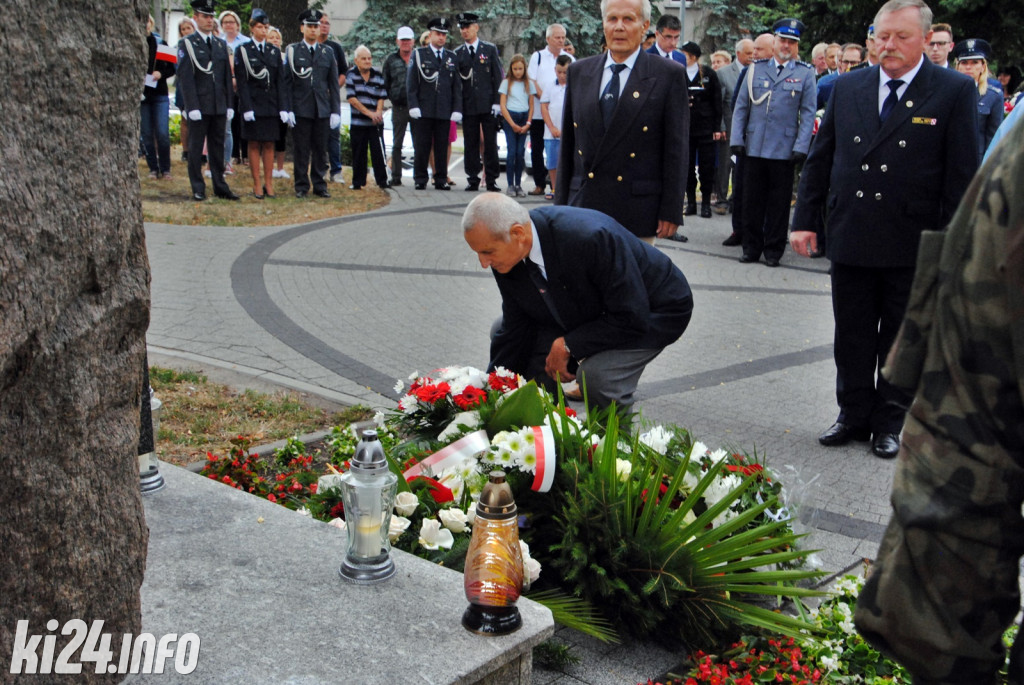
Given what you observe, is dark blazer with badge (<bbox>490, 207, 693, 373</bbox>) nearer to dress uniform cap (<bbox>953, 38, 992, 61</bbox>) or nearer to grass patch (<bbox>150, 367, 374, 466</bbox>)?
grass patch (<bbox>150, 367, 374, 466</bbox>)

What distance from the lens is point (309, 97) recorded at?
46.0ft

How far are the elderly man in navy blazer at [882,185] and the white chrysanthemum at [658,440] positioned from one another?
1630 mm

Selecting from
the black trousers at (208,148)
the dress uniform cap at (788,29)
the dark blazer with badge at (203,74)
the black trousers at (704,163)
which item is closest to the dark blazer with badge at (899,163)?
the dress uniform cap at (788,29)

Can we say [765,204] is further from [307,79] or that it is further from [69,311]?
[69,311]

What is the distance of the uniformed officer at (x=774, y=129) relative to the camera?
1024 cm

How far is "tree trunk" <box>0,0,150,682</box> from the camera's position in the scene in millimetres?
2078

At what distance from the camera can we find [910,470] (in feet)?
4.60

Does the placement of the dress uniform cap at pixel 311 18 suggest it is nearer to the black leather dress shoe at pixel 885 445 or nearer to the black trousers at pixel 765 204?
the black trousers at pixel 765 204

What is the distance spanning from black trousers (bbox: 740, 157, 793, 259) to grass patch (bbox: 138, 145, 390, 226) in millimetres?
5092

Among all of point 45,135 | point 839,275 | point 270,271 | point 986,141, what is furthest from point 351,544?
point 986,141

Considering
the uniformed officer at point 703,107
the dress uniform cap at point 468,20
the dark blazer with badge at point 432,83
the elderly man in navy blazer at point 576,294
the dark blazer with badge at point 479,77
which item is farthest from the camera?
the dress uniform cap at point 468,20

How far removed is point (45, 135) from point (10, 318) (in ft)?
1.24

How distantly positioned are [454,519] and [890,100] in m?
3.29

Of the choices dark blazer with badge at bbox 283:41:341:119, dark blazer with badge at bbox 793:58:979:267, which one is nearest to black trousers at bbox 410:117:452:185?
dark blazer with badge at bbox 283:41:341:119
